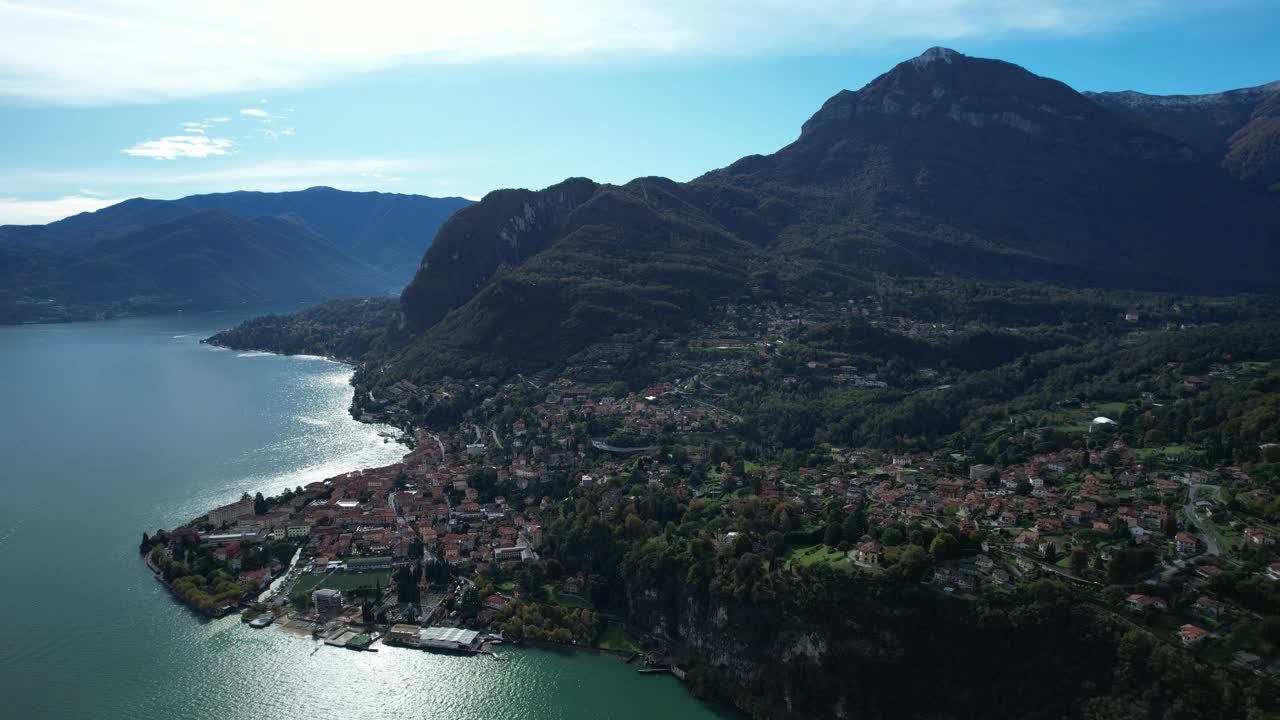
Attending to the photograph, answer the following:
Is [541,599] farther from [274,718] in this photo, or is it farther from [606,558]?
[274,718]

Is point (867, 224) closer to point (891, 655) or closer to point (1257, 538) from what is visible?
point (1257, 538)

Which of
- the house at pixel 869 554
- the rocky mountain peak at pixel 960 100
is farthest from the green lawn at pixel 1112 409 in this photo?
the rocky mountain peak at pixel 960 100

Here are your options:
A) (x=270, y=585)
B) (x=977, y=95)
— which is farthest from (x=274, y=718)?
(x=977, y=95)

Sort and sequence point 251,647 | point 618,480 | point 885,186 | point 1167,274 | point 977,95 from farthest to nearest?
point 977,95, point 885,186, point 1167,274, point 618,480, point 251,647

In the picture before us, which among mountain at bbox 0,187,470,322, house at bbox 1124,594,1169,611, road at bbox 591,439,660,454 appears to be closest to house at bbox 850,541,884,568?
house at bbox 1124,594,1169,611

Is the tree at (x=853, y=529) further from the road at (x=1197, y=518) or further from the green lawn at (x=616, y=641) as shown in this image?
the road at (x=1197, y=518)

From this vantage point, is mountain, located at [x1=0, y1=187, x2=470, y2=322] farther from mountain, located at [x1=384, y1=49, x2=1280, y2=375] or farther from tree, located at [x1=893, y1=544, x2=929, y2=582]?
tree, located at [x1=893, y1=544, x2=929, y2=582]
